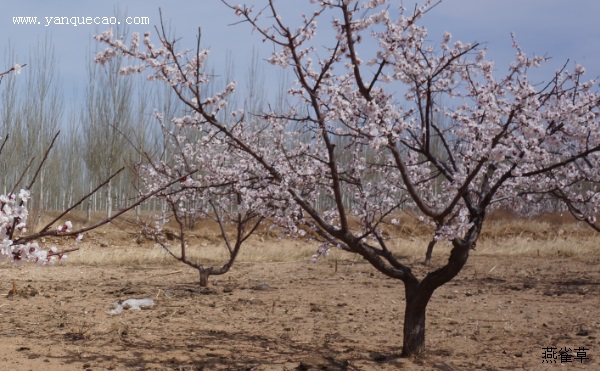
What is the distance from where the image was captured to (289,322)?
6.54 m

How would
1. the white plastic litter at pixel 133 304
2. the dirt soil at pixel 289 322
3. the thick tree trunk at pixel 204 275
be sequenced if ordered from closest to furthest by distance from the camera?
the dirt soil at pixel 289 322 < the white plastic litter at pixel 133 304 < the thick tree trunk at pixel 204 275

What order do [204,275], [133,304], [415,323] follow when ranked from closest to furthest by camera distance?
[415,323], [133,304], [204,275]

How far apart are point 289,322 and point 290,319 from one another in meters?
0.15

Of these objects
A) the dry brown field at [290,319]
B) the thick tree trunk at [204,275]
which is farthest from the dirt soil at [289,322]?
the thick tree trunk at [204,275]

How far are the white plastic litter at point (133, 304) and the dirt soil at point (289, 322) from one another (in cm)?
10

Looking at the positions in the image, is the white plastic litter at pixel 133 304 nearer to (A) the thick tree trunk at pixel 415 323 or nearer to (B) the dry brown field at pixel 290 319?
(B) the dry brown field at pixel 290 319

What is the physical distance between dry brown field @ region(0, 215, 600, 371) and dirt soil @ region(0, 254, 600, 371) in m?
0.01

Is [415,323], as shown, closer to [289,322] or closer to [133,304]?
[289,322]

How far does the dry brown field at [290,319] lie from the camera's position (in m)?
5.04

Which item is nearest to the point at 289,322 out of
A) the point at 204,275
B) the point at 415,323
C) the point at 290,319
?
the point at 290,319

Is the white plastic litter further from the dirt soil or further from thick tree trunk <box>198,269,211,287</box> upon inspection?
thick tree trunk <box>198,269,211,287</box>

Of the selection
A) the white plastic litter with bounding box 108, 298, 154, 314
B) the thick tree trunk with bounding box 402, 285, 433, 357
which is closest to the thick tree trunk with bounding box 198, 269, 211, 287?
the white plastic litter with bounding box 108, 298, 154, 314

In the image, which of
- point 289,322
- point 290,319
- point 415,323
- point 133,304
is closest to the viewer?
point 415,323

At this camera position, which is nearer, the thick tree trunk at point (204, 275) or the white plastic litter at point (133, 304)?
the white plastic litter at point (133, 304)
